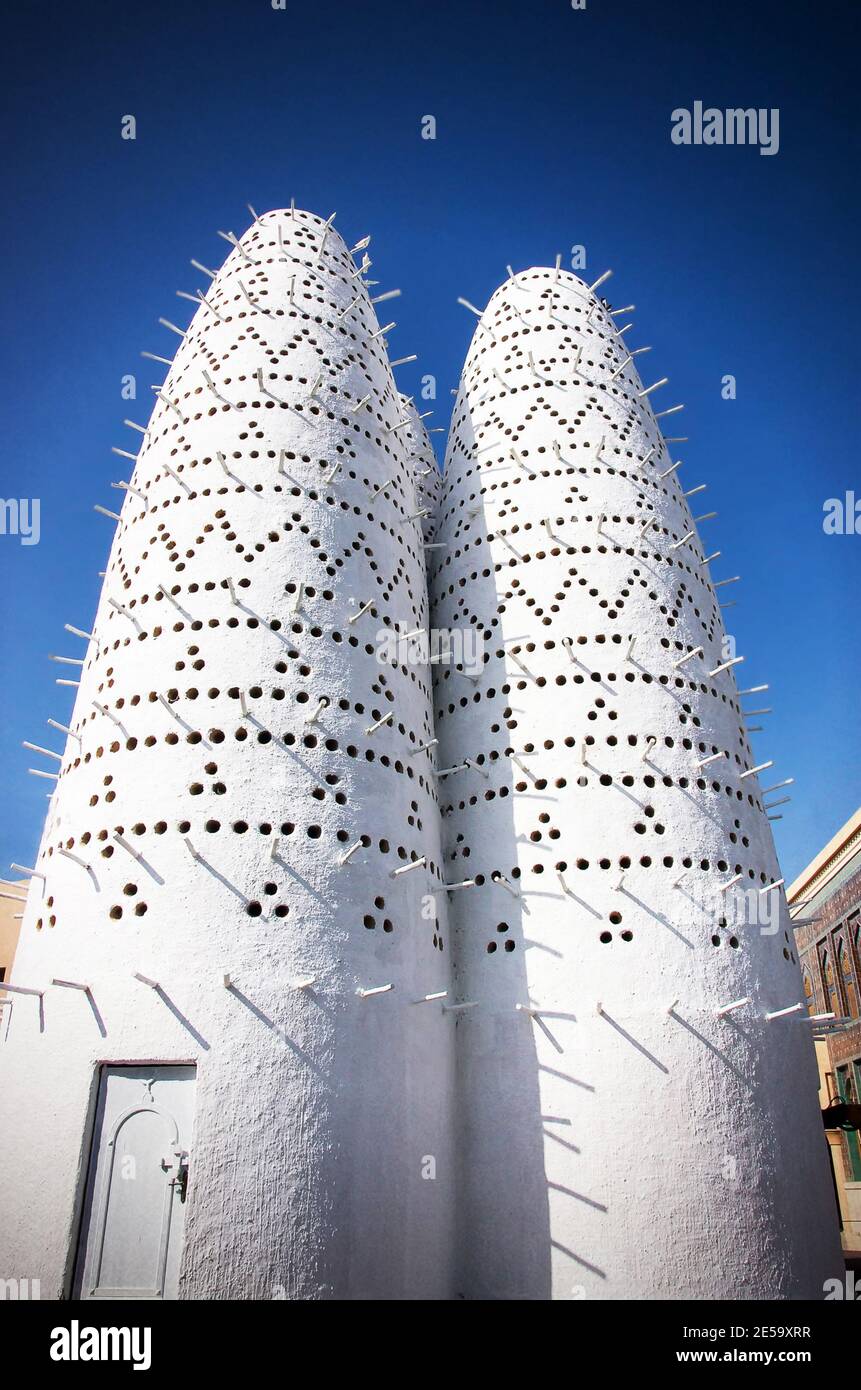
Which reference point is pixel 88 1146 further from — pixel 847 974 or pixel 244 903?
pixel 847 974

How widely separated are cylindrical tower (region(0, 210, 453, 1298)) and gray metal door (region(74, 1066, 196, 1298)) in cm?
3

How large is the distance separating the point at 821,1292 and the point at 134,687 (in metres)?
11.4

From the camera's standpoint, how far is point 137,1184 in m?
9.81

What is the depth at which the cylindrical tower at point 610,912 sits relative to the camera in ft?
37.3

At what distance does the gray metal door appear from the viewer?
373 inches

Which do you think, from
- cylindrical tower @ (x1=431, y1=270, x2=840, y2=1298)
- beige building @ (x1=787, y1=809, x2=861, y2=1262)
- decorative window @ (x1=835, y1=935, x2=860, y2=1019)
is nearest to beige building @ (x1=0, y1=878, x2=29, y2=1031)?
cylindrical tower @ (x1=431, y1=270, x2=840, y2=1298)

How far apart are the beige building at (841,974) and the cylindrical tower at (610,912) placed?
1452cm

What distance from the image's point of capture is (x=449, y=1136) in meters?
12.1

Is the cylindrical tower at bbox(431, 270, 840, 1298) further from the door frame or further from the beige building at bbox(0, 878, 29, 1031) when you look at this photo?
the beige building at bbox(0, 878, 29, 1031)

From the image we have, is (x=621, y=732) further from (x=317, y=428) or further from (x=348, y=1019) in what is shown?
(x=317, y=428)

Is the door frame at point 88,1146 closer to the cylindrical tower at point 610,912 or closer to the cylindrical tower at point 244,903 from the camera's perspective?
the cylindrical tower at point 244,903

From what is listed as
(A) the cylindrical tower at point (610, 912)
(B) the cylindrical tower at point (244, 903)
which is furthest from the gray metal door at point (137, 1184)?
(A) the cylindrical tower at point (610, 912)

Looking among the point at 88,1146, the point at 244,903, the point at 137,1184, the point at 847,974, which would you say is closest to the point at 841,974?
the point at 847,974

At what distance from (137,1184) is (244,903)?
10.0 feet
